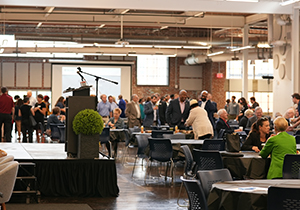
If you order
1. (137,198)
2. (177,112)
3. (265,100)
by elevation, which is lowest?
(137,198)

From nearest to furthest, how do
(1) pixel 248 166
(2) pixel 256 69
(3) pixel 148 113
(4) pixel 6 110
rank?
(1) pixel 248 166
(4) pixel 6 110
(3) pixel 148 113
(2) pixel 256 69

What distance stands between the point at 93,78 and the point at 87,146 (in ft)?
67.3

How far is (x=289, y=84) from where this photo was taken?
16047 mm

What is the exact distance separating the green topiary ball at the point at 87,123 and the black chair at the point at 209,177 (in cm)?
296

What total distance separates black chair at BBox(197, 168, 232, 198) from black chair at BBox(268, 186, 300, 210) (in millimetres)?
1019

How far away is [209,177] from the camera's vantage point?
4973mm

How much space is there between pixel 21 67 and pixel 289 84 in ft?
55.2

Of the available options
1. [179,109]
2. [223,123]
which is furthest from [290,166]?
[179,109]

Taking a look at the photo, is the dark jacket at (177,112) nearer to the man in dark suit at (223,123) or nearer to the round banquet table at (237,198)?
the man in dark suit at (223,123)

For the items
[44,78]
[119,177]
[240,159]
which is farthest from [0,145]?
[44,78]

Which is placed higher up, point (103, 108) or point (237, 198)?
point (103, 108)

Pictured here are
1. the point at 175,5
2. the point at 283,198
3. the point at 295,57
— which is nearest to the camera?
the point at 283,198

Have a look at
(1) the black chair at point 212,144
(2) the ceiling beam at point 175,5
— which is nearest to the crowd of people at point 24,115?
(2) the ceiling beam at point 175,5

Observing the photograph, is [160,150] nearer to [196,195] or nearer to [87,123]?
[87,123]
